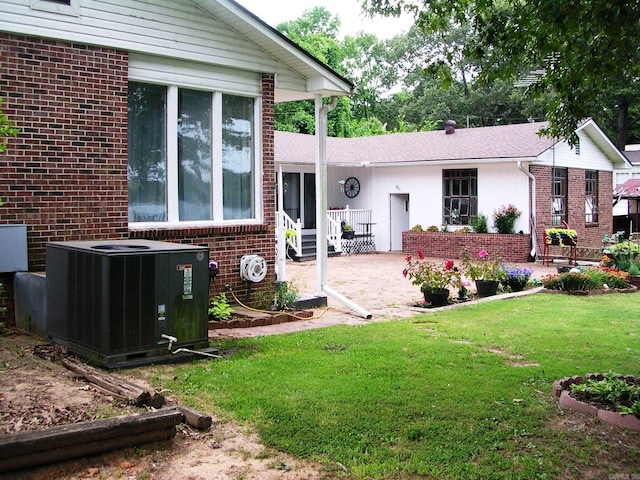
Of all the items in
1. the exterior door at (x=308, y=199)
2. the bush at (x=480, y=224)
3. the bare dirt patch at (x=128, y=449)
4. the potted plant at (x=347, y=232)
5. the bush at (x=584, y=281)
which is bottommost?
the bare dirt patch at (x=128, y=449)

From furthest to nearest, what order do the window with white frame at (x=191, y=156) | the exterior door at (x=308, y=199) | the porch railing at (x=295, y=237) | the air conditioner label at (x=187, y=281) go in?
the exterior door at (x=308, y=199) < the porch railing at (x=295, y=237) < the window with white frame at (x=191, y=156) < the air conditioner label at (x=187, y=281)

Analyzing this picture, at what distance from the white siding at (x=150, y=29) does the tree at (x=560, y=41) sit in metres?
2.88

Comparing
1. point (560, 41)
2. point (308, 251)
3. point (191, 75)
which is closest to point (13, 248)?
point (191, 75)

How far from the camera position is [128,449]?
4.50m

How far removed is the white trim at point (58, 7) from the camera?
310 inches

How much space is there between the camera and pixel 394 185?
24984mm

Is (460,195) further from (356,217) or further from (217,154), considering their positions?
(217,154)

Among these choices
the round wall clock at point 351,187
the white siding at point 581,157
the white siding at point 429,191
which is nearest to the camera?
the white siding at point 429,191

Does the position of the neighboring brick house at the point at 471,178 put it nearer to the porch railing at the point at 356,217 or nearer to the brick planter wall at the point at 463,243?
the brick planter wall at the point at 463,243

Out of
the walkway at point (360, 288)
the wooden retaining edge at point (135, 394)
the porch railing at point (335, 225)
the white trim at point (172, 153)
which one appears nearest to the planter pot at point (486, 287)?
the walkway at point (360, 288)

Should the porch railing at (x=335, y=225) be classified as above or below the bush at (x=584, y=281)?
above

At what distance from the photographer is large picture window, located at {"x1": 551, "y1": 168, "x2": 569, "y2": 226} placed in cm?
2277

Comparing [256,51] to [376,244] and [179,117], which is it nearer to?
[179,117]

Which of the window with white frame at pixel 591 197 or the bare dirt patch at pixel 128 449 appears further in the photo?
the window with white frame at pixel 591 197
